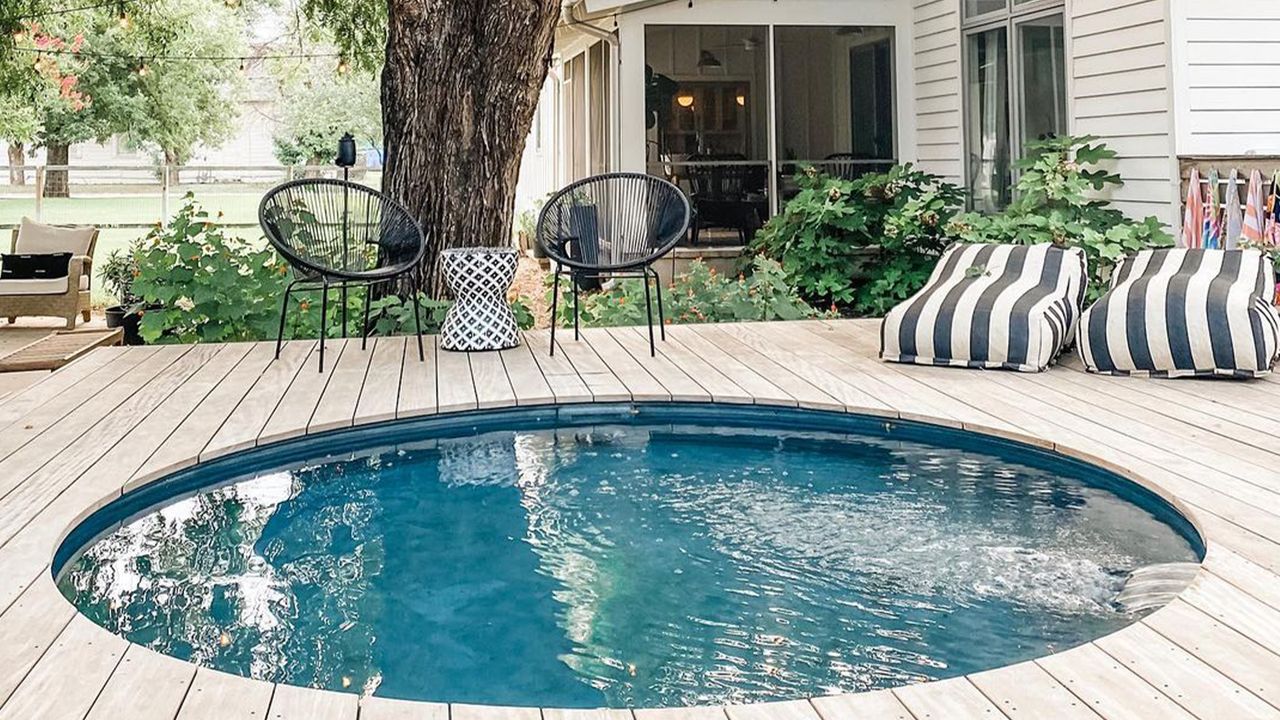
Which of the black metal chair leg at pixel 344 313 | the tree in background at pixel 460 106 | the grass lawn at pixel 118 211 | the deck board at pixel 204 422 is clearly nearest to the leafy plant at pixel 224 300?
the black metal chair leg at pixel 344 313

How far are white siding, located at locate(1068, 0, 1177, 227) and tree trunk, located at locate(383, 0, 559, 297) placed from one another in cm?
308

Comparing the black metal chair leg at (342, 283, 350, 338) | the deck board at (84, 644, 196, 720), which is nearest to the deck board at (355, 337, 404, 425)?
the black metal chair leg at (342, 283, 350, 338)

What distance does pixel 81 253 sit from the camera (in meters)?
10.3

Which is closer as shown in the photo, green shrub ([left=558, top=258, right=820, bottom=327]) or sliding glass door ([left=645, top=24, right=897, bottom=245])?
green shrub ([left=558, top=258, right=820, bottom=327])

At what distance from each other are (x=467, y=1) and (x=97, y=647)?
14.2 feet

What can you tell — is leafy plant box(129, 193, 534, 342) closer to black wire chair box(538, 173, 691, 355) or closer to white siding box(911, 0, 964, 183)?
black wire chair box(538, 173, 691, 355)

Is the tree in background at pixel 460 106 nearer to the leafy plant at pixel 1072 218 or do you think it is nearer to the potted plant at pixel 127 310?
the potted plant at pixel 127 310

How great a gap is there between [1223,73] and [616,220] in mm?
3196

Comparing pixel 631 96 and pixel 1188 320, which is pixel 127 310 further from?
pixel 1188 320

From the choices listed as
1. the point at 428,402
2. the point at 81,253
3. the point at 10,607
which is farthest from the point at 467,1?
the point at 81,253

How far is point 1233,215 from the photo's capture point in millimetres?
5312

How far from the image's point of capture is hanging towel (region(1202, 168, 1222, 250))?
550 centimetres

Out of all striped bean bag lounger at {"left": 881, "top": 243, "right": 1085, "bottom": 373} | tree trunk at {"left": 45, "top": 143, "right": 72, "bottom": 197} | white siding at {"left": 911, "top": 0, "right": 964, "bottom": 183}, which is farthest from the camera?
tree trunk at {"left": 45, "top": 143, "right": 72, "bottom": 197}

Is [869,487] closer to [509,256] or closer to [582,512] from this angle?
[582,512]
